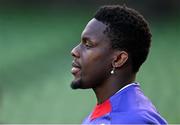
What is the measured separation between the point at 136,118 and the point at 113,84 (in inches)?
11.5

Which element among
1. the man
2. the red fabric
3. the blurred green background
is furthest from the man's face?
the blurred green background

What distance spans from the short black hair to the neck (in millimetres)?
79

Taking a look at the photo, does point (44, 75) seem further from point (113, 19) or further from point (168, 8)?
point (113, 19)

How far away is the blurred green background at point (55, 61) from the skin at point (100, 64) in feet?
Result: 10.1

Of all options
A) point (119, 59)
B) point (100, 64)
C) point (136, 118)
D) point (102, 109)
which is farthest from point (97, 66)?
point (136, 118)

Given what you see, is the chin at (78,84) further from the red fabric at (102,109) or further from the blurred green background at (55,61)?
the blurred green background at (55,61)

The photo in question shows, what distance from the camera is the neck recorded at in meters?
2.96

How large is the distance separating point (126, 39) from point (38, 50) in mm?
3319

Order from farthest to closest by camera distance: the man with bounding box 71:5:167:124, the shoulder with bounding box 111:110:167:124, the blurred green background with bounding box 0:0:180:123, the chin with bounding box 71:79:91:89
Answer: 1. the blurred green background with bounding box 0:0:180:123
2. the chin with bounding box 71:79:91:89
3. the man with bounding box 71:5:167:124
4. the shoulder with bounding box 111:110:167:124

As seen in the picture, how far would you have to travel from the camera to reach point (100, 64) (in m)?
2.96

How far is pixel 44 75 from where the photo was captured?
20.4 feet

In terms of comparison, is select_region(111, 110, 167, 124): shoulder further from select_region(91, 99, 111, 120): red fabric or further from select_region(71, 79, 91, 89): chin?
select_region(71, 79, 91, 89): chin

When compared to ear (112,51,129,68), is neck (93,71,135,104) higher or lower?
lower

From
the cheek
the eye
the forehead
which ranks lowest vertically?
the cheek
